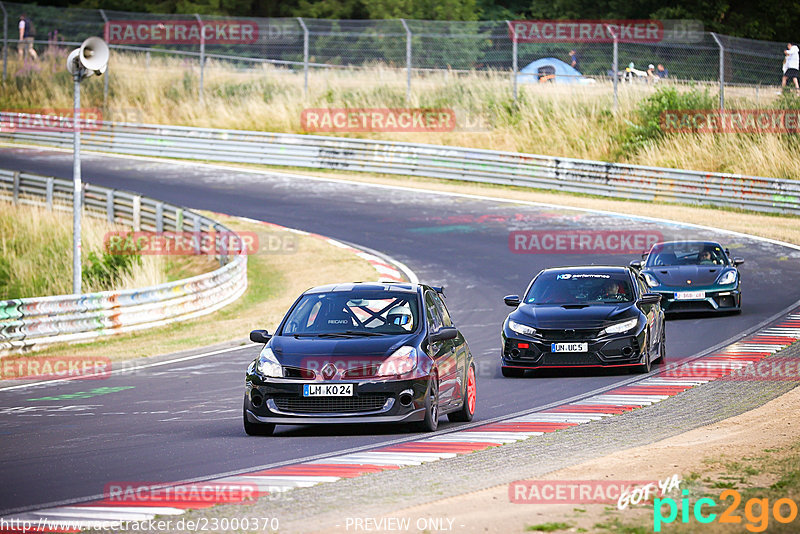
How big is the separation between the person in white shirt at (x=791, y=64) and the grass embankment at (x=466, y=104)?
2.64 ft

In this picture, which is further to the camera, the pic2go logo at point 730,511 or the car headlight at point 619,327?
the car headlight at point 619,327

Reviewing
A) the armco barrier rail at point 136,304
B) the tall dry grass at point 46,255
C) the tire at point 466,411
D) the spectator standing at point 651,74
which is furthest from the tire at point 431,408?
the spectator standing at point 651,74

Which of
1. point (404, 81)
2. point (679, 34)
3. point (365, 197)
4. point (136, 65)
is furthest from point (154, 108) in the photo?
point (679, 34)

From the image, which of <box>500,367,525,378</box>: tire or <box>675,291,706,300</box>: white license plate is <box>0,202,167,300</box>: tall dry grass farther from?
<box>500,367,525,378</box>: tire

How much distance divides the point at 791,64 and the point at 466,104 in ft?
37.1

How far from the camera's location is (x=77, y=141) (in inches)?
786

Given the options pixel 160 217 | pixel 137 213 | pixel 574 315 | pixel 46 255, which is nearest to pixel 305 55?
pixel 137 213

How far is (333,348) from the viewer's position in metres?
11.4

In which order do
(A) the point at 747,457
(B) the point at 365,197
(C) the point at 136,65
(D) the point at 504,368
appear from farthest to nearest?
(C) the point at 136,65, (B) the point at 365,197, (D) the point at 504,368, (A) the point at 747,457

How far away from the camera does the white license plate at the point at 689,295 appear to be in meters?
21.3

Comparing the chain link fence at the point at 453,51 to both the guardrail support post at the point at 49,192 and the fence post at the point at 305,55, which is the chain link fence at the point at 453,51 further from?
the guardrail support post at the point at 49,192

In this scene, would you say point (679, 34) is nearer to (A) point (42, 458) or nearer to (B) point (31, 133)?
(B) point (31, 133)

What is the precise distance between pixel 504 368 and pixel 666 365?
2.34 meters

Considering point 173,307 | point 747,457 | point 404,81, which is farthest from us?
point 404,81
